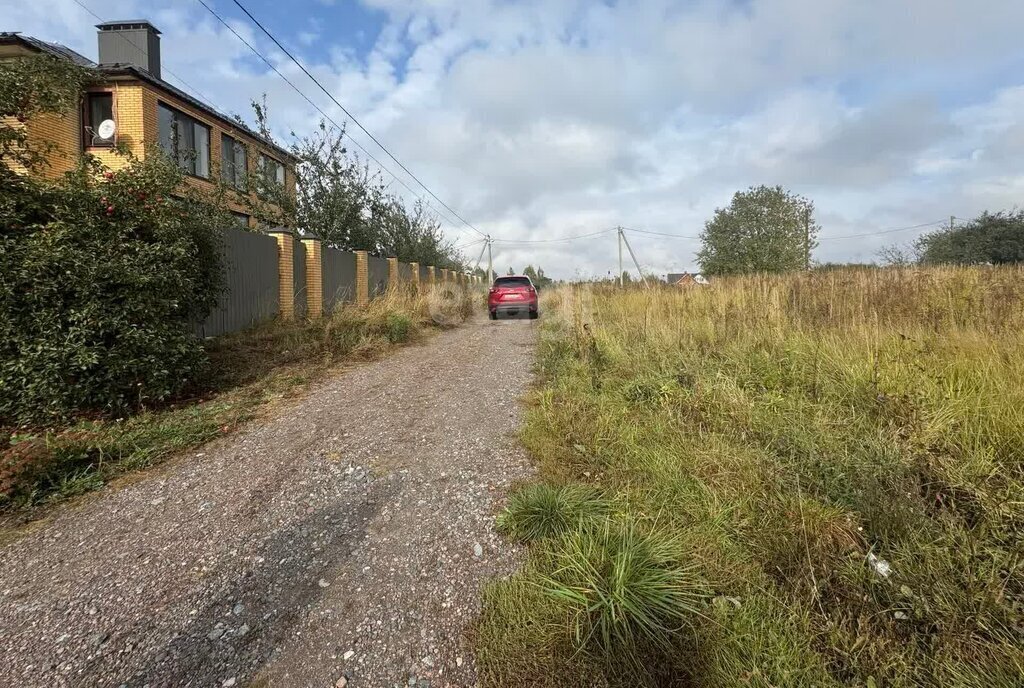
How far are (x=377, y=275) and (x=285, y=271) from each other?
5175mm

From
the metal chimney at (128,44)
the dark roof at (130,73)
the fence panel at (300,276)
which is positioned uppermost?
the metal chimney at (128,44)

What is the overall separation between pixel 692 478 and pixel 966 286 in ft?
16.1

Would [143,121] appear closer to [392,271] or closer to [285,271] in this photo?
[392,271]

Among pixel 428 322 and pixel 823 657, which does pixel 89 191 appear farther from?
pixel 428 322

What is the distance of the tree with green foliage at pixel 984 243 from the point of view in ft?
81.0

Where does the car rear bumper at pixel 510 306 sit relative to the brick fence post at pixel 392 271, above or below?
below

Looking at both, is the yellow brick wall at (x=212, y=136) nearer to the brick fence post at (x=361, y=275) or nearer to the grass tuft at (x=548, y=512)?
the brick fence post at (x=361, y=275)

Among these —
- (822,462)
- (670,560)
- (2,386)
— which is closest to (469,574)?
(670,560)

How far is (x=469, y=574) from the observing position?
2.31 metres

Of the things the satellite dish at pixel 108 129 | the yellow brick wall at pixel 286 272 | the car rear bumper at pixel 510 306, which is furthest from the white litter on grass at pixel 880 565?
the satellite dish at pixel 108 129

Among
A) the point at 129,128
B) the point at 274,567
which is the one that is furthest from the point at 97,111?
the point at 274,567

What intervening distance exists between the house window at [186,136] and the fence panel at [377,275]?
6.22 m

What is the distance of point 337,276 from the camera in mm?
12586

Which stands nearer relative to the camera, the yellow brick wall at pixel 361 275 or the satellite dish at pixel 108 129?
the yellow brick wall at pixel 361 275
